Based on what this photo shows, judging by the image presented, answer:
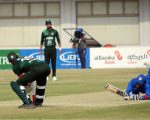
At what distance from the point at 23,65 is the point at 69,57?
80.6ft

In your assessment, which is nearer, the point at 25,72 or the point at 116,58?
the point at 25,72

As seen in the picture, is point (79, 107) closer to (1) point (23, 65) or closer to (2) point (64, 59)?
(1) point (23, 65)

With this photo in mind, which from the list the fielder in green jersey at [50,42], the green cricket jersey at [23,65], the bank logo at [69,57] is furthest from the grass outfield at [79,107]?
the bank logo at [69,57]

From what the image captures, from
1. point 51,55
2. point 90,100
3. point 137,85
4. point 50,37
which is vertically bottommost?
point 90,100

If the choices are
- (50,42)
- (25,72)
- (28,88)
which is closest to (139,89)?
(28,88)

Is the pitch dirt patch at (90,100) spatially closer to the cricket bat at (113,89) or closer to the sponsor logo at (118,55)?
the cricket bat at (113,89)

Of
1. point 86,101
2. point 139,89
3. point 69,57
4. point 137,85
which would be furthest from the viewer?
point 69,57

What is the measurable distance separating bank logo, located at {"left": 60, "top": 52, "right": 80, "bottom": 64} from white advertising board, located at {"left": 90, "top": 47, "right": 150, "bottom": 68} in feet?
3.77

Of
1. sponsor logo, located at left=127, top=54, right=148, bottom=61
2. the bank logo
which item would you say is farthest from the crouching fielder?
the bank logo

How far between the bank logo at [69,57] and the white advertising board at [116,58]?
3.77 feet

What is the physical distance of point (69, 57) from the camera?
125 ft

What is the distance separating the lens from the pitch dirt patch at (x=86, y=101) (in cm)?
1470

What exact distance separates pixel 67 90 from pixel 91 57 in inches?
713

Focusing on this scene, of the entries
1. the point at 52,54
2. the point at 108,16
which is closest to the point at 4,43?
the point at 108,16
